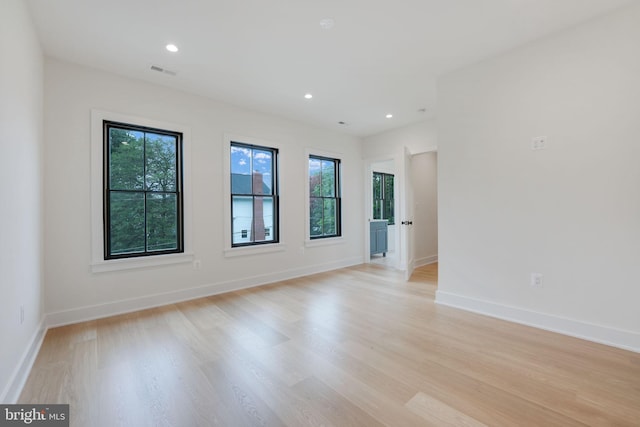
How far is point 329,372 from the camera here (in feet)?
6.64

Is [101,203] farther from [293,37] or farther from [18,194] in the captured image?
[293,37]

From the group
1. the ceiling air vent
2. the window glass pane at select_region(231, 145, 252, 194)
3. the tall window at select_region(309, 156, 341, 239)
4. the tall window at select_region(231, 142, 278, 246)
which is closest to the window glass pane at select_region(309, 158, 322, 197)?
the tall window at select_region(309, 156, 341, 239)

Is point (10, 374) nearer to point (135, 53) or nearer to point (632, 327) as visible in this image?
point (135, 53)

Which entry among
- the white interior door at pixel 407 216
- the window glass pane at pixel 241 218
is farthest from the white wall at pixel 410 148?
the window glass pane at pixel 241 218

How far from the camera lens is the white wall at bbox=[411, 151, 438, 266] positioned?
6.00 m

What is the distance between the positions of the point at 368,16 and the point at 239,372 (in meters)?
2.99

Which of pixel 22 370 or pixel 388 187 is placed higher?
pixel 388 187

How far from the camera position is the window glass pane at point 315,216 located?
17.7 ft

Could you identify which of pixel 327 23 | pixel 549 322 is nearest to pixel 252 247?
pixel 327 23

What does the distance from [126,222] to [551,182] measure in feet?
15.1

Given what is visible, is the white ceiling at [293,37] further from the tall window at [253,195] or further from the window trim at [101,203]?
the tall window at [253,195]

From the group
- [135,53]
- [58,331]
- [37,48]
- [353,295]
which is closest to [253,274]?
[353,295]

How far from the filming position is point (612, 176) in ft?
7.88

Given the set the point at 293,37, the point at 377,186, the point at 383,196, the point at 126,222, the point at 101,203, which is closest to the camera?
the point at 293,37
